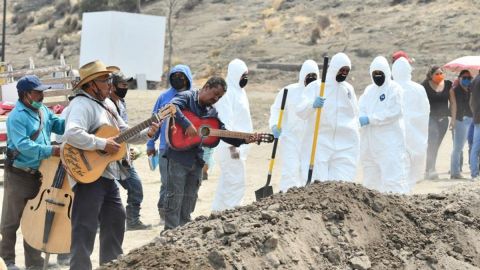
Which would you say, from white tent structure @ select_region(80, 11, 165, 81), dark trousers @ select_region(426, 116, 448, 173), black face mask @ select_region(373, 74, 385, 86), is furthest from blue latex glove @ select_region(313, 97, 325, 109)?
white tent structure @ select_region(80, 11, 165, 81)

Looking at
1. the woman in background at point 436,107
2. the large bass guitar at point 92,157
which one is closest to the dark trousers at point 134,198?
the large bass guitar at point 92,157

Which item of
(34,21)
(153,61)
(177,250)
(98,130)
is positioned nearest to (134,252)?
(177,250)

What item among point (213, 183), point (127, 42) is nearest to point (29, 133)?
point (213, 183)

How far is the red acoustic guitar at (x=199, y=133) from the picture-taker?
29.6 feet

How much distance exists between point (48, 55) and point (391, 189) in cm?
3756

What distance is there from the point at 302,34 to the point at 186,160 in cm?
2991

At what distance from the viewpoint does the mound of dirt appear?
651 centimetres

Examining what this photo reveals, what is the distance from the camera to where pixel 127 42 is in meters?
38.1

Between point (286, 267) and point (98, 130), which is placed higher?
point (98, 130)

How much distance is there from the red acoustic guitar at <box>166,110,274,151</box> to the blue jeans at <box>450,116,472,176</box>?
301 inches

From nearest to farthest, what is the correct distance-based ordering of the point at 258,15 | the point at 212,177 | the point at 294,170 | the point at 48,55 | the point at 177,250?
the point at 177,250 < the point at 294,170 < the point at 212,177 < the point at 258,15 < the point at 48,55

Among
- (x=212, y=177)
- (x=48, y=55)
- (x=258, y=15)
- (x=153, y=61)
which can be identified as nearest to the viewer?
(x=212, y=177)

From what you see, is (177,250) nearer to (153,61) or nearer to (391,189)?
(391,189)

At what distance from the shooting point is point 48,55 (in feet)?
160
